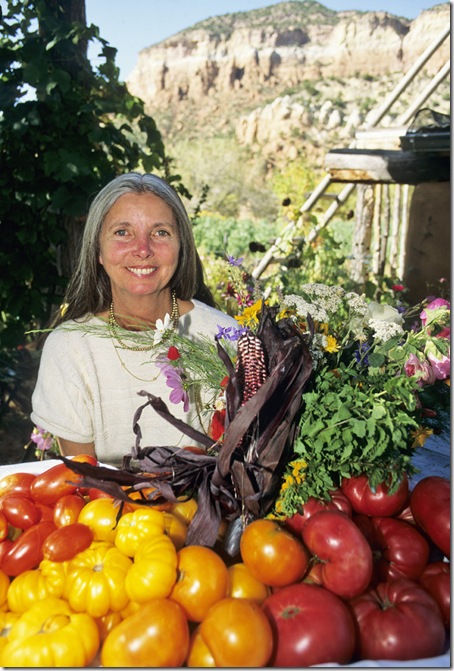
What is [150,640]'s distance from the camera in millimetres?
895

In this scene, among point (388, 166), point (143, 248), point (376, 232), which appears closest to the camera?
point (143, 248)

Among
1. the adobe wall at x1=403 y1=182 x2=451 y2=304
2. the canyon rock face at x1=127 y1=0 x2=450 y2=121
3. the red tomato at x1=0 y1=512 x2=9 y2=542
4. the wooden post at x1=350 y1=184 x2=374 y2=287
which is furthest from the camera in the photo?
the canyon rock face at x1=127 y1=0 x2=450 y2=121

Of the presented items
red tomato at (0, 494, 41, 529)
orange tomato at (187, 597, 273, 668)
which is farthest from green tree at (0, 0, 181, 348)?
orange tomato at (187, 597, 273, 668)

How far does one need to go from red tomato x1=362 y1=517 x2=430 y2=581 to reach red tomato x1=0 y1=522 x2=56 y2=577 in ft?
2.10

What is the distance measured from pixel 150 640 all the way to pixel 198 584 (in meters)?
0.12

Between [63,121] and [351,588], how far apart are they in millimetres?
2810

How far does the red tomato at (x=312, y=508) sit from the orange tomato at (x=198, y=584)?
0.19 meters

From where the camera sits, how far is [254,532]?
1.06 m

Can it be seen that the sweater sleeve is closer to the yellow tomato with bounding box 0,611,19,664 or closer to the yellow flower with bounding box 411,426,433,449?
the yellow tomato with bounding box 0,611,19,664

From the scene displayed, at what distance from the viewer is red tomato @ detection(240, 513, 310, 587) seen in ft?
3.34

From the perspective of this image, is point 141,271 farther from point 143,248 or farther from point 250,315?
point 250,315

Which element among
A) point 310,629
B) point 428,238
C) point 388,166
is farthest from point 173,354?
point 428,238

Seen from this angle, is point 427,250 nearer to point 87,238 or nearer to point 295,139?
point 87,238

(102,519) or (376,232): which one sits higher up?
(376,232)
